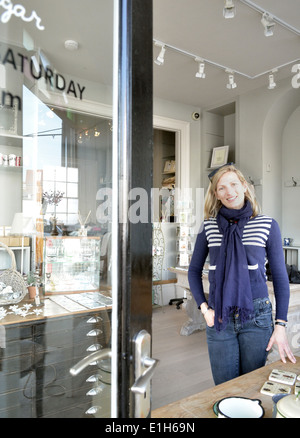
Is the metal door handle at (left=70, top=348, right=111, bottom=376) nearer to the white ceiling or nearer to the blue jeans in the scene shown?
the white ceiling

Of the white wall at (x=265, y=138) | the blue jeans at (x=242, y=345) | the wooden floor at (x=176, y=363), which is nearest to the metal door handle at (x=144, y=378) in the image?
the blue jeans at (x=242, y=345)

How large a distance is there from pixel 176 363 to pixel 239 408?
2.37 meters

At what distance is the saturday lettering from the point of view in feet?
3.01

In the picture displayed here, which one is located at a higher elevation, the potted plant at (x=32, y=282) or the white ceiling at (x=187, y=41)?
the white ceiling at (x=187, y=41)

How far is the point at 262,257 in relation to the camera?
61.2 inches

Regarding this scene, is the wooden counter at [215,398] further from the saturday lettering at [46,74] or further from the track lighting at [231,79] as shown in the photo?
the track lighting at [231,79]

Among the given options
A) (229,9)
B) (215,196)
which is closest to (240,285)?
(215,196)

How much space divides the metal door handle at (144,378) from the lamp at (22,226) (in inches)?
28.9

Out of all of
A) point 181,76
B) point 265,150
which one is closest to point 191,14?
point 181,76

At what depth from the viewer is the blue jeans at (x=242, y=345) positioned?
1.47 m

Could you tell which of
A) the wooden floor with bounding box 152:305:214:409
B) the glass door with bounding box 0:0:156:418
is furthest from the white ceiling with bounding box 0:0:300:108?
the wooden floor with bounding box 152:305:214:409

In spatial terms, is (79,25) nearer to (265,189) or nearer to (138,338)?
(138,338)

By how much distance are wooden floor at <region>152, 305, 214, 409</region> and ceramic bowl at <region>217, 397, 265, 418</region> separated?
5.49 ft

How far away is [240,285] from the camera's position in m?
1.50
